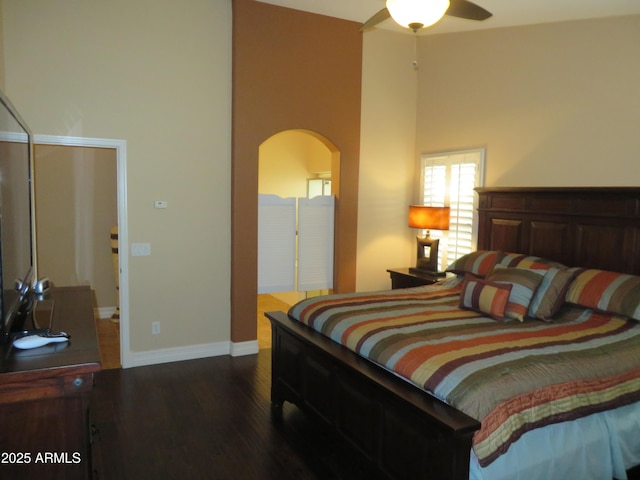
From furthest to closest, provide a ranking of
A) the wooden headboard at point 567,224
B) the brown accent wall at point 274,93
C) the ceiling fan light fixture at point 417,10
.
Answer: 1. the brown accent wall at point 274,93
2. the wooden headboard at point 567,224
3. the ceiling fan light fixture at point 417,10

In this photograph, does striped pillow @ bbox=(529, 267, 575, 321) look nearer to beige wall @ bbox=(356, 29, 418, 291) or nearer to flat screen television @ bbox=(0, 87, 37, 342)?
beige wall @ bbox=(356, 29, 418, 291)

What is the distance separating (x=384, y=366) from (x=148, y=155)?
120 inches

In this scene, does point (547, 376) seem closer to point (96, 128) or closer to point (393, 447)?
point (393, 447)

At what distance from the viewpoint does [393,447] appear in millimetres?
2375

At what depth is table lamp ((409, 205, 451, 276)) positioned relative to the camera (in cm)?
505

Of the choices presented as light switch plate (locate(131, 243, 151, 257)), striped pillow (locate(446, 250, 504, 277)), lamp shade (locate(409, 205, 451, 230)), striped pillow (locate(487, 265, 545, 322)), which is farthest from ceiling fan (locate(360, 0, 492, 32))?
light switch plate (locate(131, 243, 151, 257))

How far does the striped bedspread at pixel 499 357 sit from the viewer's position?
2119 mm

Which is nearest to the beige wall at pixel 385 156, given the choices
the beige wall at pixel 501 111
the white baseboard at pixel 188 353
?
the beige wall at pixel 501 111

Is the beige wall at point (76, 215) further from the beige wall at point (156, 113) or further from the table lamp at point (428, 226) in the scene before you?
the table lamp at point (428, 226)

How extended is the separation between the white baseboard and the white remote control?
2.81m

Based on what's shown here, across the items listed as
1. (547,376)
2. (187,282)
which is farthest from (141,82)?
(547,376)

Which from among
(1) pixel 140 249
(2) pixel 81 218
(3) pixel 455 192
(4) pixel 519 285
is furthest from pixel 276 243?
(2) pixel 81 218

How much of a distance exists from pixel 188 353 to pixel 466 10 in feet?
12.6

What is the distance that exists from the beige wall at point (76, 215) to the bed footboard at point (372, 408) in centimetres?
383
